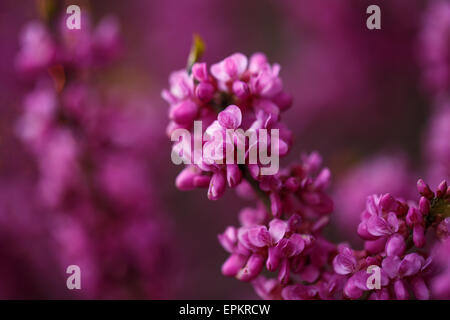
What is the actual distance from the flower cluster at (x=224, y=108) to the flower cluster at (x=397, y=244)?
10cm

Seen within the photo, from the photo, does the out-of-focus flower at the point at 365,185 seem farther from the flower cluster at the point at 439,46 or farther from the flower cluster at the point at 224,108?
the flower cluster at the point at 224,108

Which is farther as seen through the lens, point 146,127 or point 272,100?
point 146,127

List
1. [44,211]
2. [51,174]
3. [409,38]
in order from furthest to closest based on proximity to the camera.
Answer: [409,38] → [44,211] → [51,174]

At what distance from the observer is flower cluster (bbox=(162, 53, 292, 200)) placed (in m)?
0.50

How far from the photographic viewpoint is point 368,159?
107 cm

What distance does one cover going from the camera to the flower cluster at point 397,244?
48 cm

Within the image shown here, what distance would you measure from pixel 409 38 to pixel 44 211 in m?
0.74

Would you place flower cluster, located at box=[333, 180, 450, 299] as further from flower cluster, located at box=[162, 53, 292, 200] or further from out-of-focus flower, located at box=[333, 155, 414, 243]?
out-of-focus flower, located at box=[333, 155, 414, 243]

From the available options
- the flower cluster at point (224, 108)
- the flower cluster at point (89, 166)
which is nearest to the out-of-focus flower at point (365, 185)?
the flower cluster at point (89, 166)

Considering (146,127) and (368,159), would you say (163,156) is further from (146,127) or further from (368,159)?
(368,159)

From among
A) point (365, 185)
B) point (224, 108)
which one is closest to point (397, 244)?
point (224, 108)

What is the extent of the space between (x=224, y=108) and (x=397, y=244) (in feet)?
0.65

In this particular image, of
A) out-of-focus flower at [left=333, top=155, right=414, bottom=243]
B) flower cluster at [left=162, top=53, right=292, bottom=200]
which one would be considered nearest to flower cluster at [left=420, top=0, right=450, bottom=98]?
out-of-focus flower at [left=333, top=155, right=414, bottom=243]
